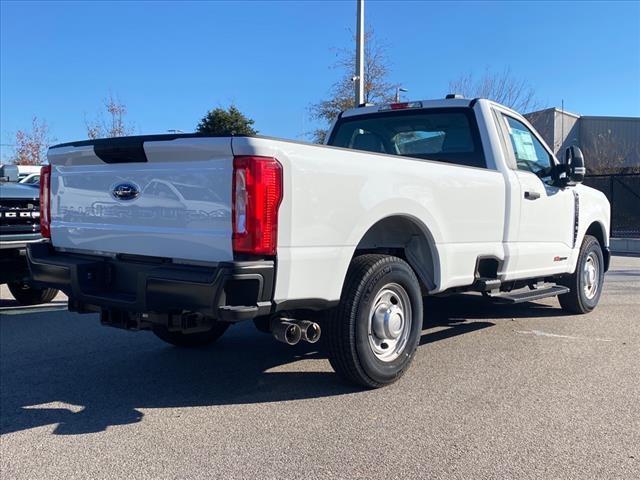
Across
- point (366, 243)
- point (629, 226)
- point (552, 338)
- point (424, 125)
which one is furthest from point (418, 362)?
point (629, 226)

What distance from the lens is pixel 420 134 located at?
6.05 metres

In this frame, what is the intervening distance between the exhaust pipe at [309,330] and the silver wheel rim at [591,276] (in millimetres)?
4360

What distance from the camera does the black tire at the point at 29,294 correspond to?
7.87 meters

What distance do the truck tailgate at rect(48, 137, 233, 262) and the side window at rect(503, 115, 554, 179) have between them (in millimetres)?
3361

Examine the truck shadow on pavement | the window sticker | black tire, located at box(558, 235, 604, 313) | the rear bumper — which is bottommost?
the truck shadow on pavement

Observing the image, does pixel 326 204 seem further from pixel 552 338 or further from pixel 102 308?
pixel 552 338

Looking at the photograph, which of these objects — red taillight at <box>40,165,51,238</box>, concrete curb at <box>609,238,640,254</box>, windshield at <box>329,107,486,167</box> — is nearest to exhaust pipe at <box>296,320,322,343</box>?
red taillight at <box>40,165,51,238</box>

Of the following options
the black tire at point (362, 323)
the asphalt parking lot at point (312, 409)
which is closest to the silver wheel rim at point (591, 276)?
the asphalt parking lot at point (312, 409)

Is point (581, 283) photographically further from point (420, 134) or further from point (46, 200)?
point (46, 200)

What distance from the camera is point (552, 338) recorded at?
A: 19.2ft

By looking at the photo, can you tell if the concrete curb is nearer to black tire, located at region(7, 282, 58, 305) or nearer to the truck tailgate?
black tire, located at region(7, 282, 58, 305)

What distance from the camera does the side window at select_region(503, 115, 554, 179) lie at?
5812mm

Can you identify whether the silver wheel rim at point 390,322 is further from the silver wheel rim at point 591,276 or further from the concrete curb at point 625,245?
the concrete curb at point 625,245

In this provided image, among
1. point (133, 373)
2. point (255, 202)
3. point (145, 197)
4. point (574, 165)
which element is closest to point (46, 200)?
point (145, 197)
